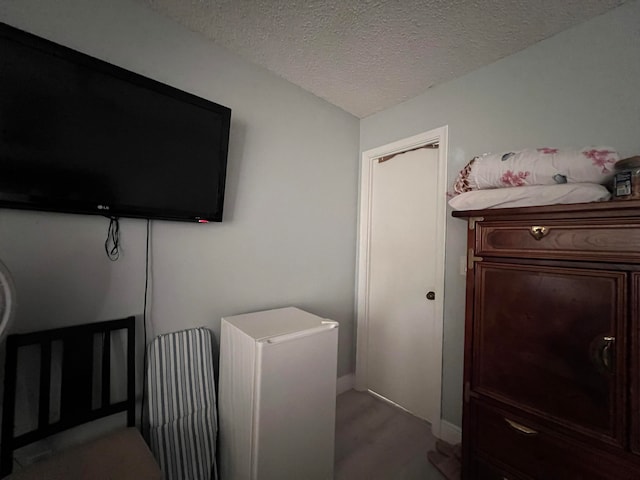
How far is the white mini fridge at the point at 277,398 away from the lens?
1139 mm

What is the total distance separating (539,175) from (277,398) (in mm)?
1605

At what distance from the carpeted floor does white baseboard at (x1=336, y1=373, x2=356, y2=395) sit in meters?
0.09

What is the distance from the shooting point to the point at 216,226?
157cm

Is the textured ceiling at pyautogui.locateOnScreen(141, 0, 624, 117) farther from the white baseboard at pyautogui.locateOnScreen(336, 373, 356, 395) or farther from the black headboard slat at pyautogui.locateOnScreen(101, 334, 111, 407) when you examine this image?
the white baseboard at pyautogui.locateOnScreen(336, 373, 356, 395)

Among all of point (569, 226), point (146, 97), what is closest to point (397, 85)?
point (569, 226)

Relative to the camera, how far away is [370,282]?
234cm

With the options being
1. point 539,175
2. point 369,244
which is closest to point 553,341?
point 539,175

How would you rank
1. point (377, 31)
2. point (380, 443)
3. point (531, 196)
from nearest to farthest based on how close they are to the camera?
point (531, 196)
point (377, 31)
point (380, 443)

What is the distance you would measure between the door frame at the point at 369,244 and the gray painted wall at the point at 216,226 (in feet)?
0.31

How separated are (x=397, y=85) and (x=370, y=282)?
1688 mm

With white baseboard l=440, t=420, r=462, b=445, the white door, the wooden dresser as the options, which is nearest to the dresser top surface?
the wooden dresser

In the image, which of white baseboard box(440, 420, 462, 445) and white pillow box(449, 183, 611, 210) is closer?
white pillow box(449, 183, 611, 210)

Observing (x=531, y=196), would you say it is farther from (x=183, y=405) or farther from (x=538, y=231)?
(x=183, y=405)

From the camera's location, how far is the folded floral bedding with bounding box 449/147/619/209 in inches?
38.3
